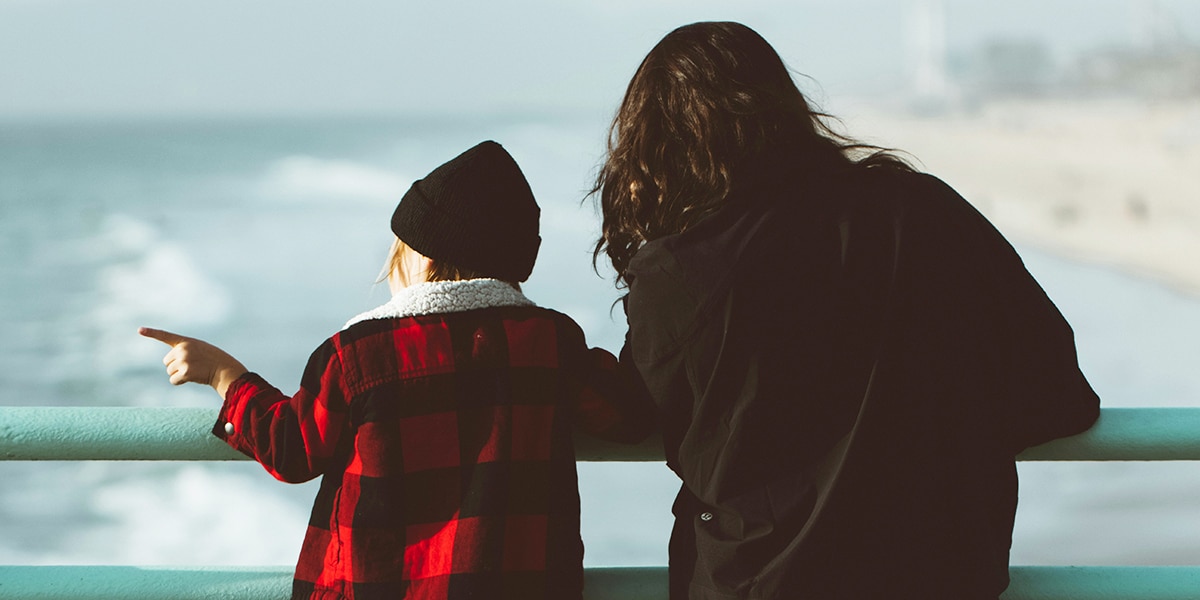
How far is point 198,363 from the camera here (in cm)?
174

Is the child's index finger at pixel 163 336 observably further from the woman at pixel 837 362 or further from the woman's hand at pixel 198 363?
the woman at pixel 837 362

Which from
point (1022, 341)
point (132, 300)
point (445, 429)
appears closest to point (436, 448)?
point (445, 429)

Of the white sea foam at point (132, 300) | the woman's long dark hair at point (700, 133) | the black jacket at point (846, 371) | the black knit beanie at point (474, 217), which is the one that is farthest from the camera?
the white sea foam at point (132, 300)

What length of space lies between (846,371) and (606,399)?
35cm

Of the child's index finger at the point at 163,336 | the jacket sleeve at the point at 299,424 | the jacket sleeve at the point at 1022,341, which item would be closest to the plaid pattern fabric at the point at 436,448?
the jacket sleeve at the point at 299,424

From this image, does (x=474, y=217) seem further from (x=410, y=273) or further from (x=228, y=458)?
(x=228, y=458)

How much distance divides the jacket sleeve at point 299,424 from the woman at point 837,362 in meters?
0.40

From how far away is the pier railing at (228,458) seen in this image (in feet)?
5.47

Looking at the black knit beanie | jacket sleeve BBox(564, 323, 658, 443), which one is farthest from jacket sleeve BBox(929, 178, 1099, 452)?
the black knit beanie

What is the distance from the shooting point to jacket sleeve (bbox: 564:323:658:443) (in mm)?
1683

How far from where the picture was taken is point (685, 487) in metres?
1.68

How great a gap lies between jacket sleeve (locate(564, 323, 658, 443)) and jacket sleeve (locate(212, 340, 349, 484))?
1.02ft

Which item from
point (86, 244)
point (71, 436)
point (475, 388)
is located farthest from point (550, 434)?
point (86, 244)

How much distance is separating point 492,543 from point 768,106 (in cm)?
67
